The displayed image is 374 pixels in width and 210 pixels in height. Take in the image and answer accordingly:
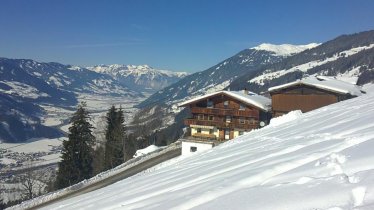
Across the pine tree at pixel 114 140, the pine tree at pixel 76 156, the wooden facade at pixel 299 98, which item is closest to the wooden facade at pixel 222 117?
the wooden facade at pixel 299 98

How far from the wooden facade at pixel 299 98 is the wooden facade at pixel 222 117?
2241 millimetres

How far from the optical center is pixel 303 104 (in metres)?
45.2

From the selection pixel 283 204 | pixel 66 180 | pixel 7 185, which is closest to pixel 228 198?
pixel 283 204

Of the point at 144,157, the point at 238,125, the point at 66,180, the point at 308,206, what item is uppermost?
the point at 308,206

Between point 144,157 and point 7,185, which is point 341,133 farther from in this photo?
point 7,185

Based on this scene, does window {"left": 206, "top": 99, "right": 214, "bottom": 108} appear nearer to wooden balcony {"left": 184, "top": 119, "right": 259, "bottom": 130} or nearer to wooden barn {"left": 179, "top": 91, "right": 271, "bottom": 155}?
wooden barn {"left": 179, "top": 91, "right": 271, "bottom": 155}

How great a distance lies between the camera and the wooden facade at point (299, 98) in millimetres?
44000

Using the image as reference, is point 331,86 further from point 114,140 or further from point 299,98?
point 114,140

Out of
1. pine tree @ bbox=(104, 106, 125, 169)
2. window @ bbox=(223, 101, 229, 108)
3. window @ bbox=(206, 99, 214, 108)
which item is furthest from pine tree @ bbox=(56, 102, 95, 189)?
window @ bbox=(223, 101, 229, 108)

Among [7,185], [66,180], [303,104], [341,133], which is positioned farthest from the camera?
[7,185]

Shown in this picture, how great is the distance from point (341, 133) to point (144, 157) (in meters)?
38.4

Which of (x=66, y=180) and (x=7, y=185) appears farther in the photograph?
(x=7, y=185)

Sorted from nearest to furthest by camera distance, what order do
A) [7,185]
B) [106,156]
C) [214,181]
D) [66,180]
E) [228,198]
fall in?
[228,198] → [214,181] → [66,180] → [106,156] → [7,185]

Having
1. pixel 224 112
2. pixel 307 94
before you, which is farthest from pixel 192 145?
pixel 307 94
